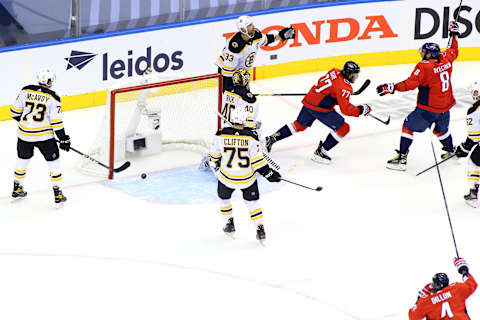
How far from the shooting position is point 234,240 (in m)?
7.25

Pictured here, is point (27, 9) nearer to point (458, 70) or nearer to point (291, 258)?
point (291, 258)

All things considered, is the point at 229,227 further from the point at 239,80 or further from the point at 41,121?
the point at 41,121

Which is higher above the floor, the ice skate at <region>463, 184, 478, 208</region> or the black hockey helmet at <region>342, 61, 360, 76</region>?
the black hockey helmet at <region>342, 61, 360, 76</region>

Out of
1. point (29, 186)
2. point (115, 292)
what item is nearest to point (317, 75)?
point (29, 186)

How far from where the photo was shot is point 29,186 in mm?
8141

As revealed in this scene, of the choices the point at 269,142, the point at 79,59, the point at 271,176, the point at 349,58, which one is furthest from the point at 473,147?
the point at 79,59

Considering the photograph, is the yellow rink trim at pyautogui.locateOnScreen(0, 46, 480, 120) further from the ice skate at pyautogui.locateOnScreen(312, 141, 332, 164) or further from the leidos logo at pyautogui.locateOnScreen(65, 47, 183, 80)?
the ice skate at pyautogui.locateOnScreen(312, 141, 332, 164)

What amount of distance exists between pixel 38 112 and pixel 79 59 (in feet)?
7.55

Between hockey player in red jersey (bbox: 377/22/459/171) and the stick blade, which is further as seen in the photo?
hockey player in red jersey (bbox: 377/22/459/171)

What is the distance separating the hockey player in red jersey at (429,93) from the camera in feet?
27.2

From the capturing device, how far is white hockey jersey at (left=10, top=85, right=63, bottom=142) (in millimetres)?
7367

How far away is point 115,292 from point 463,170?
3671 millimetres

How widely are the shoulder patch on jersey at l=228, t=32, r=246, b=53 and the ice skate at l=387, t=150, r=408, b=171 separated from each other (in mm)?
1686

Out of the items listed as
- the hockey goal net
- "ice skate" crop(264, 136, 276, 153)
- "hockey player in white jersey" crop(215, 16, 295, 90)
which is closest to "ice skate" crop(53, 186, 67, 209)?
the hockey goal net
